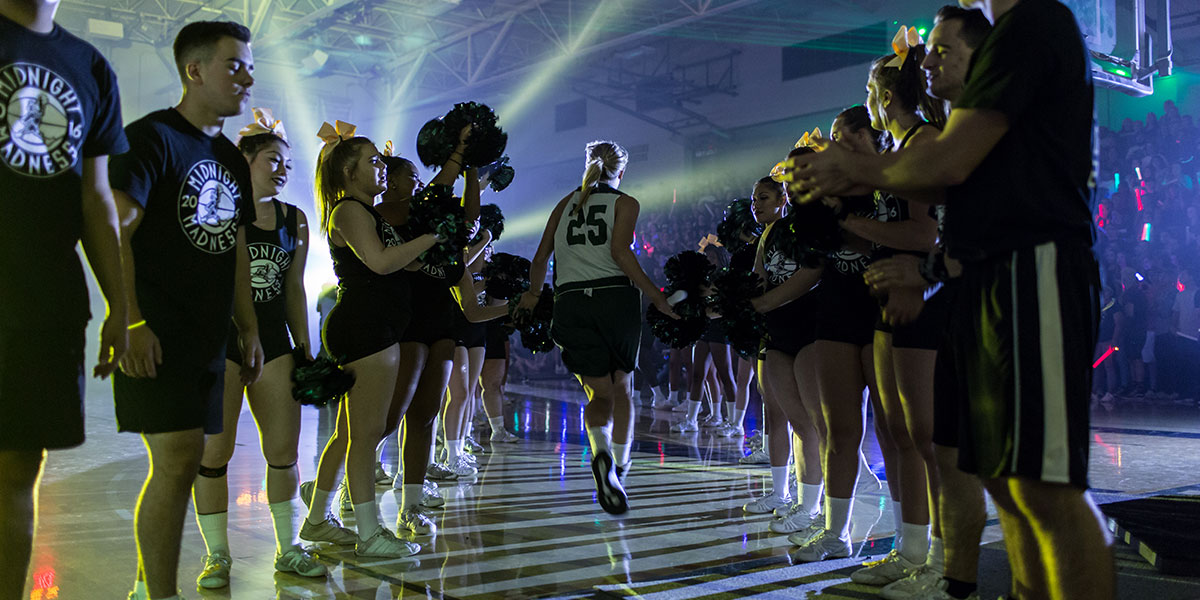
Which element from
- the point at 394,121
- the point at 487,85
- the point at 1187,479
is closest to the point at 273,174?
the point at 1187,479

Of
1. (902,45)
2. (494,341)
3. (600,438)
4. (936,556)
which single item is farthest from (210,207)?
(494,341)

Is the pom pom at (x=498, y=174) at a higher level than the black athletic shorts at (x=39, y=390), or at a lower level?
higher

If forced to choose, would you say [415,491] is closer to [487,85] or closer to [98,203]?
[98,203]

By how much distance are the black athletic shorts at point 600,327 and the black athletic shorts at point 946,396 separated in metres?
2.27

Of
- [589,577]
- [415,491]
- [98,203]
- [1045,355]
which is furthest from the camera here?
[415,491]

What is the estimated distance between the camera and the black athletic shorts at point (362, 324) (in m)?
3.96

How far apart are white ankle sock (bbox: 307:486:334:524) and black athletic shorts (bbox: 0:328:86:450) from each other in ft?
7.07

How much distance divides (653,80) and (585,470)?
49.8ft

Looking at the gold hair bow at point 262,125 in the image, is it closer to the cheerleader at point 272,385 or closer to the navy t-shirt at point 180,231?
the cheerleader at point 272,385

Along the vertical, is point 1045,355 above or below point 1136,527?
above

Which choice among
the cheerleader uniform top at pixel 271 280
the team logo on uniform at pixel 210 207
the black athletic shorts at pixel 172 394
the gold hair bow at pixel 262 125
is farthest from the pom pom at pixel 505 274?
the black athletic shorts at pixel 172 394

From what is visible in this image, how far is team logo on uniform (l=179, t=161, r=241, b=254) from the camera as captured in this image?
273 centimetres

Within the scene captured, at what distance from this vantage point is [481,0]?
17.8 meters

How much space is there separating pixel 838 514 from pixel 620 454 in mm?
1432
